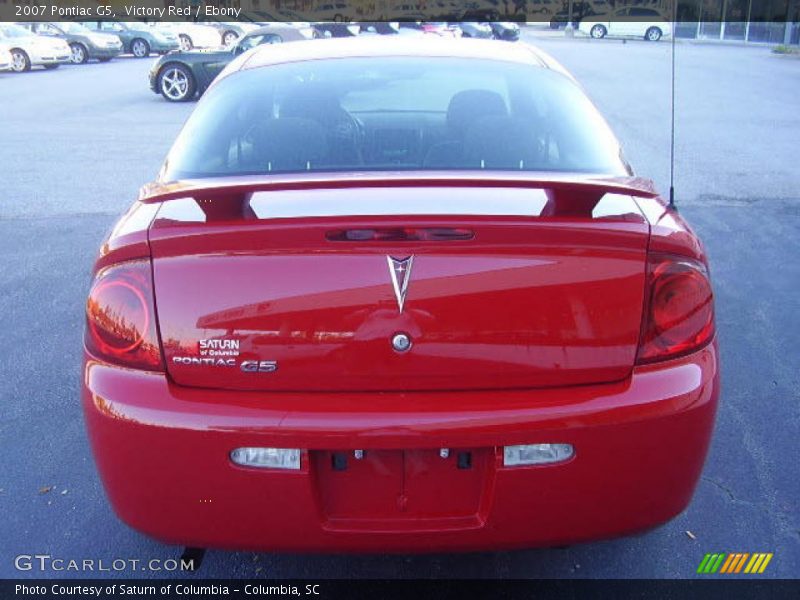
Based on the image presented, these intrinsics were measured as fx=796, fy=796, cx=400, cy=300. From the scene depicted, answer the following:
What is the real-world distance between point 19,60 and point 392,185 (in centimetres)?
2210

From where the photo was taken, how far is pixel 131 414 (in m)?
2.07

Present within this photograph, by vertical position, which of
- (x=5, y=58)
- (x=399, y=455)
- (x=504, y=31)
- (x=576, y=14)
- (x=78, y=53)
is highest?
(x=399, y=455)

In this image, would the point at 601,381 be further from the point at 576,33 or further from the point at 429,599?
the point at 576,33

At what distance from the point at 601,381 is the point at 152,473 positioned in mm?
1201

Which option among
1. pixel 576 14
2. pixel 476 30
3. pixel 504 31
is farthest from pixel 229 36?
pixel 576 14

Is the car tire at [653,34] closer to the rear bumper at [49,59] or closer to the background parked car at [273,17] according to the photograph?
the background parked car at [273,17]

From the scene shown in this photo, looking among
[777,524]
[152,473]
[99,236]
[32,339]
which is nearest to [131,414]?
[152,473]

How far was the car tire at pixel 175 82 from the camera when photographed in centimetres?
1480

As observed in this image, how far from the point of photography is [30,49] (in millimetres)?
21125

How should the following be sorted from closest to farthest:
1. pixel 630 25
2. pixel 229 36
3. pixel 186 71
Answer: pixel 186 71 → pixel 229 36 → pixel 630 25

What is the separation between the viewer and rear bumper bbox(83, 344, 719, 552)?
1997 mm

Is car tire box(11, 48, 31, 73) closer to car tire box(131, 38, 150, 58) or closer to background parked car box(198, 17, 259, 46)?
car tire box(131, 38, 150, 58)
